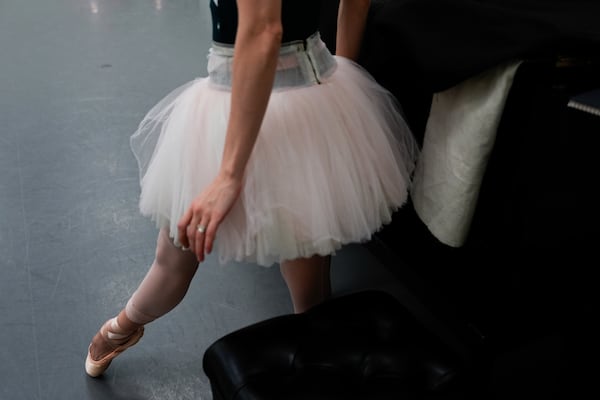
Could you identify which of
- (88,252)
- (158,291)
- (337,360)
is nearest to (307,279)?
(337,360)

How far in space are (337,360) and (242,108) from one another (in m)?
0.52

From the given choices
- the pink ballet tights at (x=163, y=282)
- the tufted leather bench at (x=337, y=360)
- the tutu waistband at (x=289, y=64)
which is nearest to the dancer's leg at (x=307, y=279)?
the tufted leather bench at (x=337, y=360)

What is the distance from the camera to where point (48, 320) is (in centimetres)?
174

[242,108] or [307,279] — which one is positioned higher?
[242,108]

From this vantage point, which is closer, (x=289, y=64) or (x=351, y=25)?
(x=289, y=64)

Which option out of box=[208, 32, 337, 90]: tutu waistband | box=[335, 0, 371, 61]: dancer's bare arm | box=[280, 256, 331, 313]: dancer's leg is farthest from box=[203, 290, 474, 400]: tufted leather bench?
box=[335, 0, 371, 61]: dancer's bare arm

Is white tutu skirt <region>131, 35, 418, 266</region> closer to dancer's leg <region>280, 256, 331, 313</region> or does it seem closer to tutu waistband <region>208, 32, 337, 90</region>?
tutu waistband <region>208, 32, 337, 90</region>

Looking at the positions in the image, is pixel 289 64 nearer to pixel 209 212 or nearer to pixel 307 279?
pixel 209 212

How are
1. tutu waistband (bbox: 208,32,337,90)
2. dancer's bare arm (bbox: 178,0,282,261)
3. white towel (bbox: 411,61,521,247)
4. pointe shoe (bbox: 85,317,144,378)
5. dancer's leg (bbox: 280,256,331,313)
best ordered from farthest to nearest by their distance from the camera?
pointe shoe (bbox: 85,317,144,378), dancer's leg (bbox: 280,256,331,313), tutu waistband (bbox: 208,32,337,90), white towel (bbox: 411,61,521,247), dancer's bare arm (bbox: 178,0,282,261)

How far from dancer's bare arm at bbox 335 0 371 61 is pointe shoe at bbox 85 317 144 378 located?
36.4 inches

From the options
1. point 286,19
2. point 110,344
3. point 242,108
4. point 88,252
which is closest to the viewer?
point 242,108

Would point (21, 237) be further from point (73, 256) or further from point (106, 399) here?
point (106, 399)

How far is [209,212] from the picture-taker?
0.98 meters

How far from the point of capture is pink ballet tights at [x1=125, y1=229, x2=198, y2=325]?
128 cm
